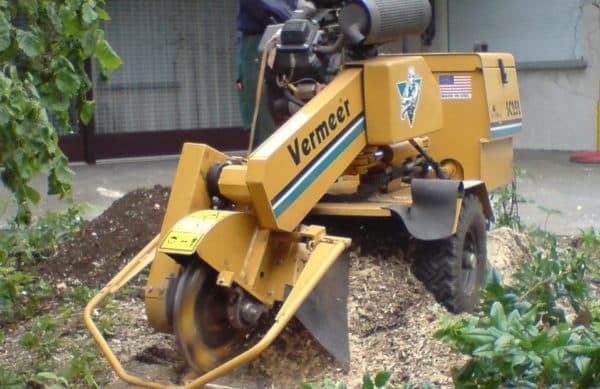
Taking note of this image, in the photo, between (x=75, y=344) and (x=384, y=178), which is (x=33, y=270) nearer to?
(x=75, y=344)

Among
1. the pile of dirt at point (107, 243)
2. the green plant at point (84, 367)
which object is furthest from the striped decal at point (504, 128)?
the green plant at point (84, 367)

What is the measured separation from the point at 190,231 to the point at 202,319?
0.39 m

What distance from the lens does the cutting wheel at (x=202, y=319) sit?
A: 4.61 m

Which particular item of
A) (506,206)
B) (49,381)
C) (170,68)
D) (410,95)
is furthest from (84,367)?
(170,68)

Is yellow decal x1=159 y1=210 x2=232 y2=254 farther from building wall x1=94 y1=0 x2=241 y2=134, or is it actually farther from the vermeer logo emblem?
building wall x1=94 y1=0 x2=241 y2=134

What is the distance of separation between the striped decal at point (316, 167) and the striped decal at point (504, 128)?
60.1 inches

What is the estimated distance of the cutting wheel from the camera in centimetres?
461

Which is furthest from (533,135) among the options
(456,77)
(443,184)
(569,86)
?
(443,184)

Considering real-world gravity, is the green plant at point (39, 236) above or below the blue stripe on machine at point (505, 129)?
below

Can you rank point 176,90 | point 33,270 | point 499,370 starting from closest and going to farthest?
point 499,370, point 33,270, point 176,90

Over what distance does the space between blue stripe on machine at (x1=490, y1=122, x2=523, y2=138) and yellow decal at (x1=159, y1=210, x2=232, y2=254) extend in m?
2.49

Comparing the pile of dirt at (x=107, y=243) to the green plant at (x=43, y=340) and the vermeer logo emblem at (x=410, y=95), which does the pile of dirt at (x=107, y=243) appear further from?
the vermeer logo emblem at (x=410, y=95)

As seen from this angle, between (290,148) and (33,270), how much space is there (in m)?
2.76

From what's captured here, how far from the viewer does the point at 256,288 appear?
15.7 feet
